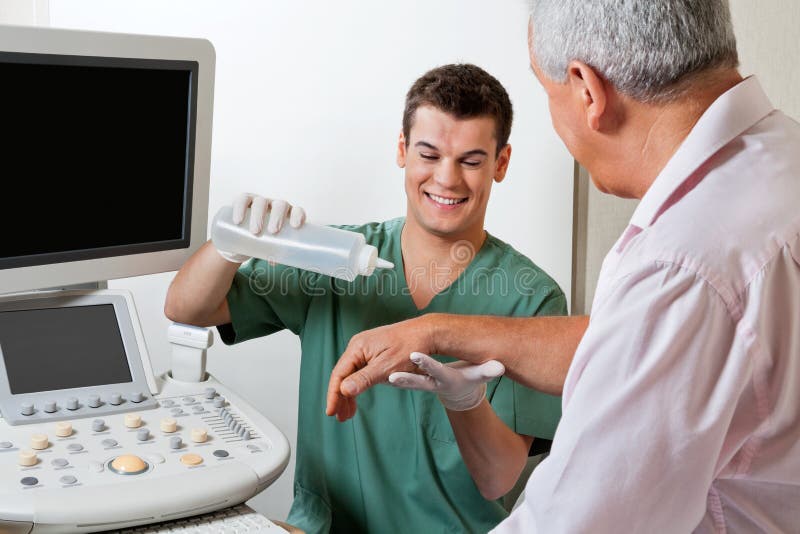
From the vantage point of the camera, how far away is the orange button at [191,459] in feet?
3.84

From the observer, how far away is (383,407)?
59.8 inches

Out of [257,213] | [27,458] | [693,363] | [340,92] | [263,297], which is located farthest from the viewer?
[340,92]

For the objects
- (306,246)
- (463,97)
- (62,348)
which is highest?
(463,97)

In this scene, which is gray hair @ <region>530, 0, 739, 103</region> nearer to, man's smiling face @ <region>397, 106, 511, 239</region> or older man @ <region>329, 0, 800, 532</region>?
older man @ <region>329, 0, 800, 532</region>

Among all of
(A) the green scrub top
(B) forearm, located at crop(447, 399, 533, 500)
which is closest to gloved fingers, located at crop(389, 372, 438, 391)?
(B) forearm, located at crop(447, 399, 533, 500)

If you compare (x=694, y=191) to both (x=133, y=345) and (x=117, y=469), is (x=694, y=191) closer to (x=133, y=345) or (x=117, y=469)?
(x=117, y=469)

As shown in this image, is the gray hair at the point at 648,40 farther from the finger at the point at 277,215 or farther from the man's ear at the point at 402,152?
the man's ear at the point at 402,152

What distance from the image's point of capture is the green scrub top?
1.49 metres

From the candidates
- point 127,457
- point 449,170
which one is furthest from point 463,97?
point 127,457

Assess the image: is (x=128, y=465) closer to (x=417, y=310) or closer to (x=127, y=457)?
(x=127, y=457)

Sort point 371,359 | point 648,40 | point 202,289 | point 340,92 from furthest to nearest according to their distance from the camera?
point 340,92, point 202,289, point 371,359, point 648,40

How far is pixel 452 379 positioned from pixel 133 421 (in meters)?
0.45

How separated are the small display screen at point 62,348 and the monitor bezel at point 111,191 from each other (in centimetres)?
6

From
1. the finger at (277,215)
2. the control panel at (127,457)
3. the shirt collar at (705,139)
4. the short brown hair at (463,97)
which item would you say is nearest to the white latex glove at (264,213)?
the finger at (277,215)
